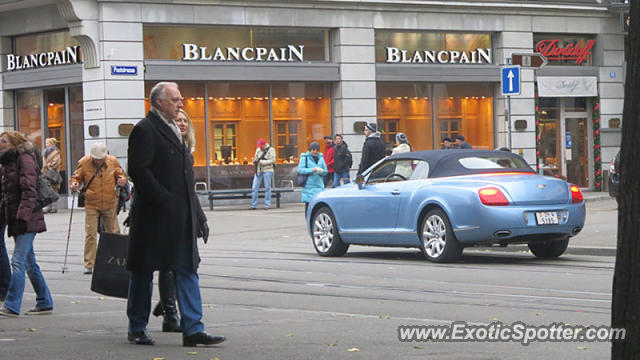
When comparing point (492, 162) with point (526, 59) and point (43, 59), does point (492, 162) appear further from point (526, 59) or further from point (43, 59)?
point (43, 59)

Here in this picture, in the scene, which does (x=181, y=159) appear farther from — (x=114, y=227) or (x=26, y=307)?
(x=114, y=227)

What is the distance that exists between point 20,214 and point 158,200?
2.81m

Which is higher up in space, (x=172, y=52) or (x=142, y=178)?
(x=172, y=52)

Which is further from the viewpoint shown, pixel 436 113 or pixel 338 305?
pixel 436 113

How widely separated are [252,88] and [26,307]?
19.4 m

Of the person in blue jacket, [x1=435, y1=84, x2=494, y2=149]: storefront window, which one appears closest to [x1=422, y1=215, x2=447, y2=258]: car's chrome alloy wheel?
the person in blue jacket

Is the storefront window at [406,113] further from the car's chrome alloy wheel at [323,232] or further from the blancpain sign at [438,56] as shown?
the car's chrome alloy wheel at [323,232]

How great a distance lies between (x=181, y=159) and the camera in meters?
8.15

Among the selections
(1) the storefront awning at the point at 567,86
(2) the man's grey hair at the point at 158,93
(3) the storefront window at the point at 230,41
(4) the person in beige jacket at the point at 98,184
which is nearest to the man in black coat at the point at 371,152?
(3) the storefront window at the point at 230,41

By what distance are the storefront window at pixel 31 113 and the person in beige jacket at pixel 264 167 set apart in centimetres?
673

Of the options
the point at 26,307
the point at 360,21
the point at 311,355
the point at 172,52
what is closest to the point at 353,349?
the point at 311,355

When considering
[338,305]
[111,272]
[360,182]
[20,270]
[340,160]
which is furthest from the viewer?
[340,160]

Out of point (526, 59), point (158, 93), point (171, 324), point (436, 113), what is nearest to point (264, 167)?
point (436, 113)

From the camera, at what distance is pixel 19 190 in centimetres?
1048
